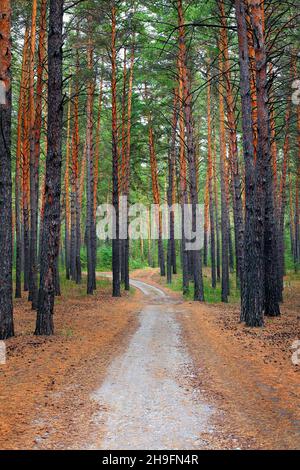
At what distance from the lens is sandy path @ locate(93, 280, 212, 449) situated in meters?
4.28

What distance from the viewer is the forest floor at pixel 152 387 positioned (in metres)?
4.41

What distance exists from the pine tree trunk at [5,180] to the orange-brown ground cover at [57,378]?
2.46 feet

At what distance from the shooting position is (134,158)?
93.2ft

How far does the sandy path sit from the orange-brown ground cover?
0.25 meters

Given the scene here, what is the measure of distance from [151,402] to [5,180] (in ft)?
21.5

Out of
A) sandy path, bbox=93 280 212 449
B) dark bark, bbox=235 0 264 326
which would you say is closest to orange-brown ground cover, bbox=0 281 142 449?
sandy path, bbox=93 280 212 449

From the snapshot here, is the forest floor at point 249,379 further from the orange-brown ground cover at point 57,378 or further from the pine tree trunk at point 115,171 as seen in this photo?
the pine tree trunk at point 115,171

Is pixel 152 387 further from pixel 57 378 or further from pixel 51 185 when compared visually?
pixel 51 185

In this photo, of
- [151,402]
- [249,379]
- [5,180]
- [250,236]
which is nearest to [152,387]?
[151,402]

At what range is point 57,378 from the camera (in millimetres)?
6535

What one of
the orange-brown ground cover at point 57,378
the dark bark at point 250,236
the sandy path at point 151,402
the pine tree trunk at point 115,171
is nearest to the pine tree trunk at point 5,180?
the orange-brown ground cover at point 57,378

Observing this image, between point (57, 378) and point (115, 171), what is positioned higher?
point (115, 171)

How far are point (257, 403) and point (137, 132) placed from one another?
24.8 metres

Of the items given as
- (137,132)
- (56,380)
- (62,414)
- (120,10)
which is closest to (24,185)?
(120,10)
